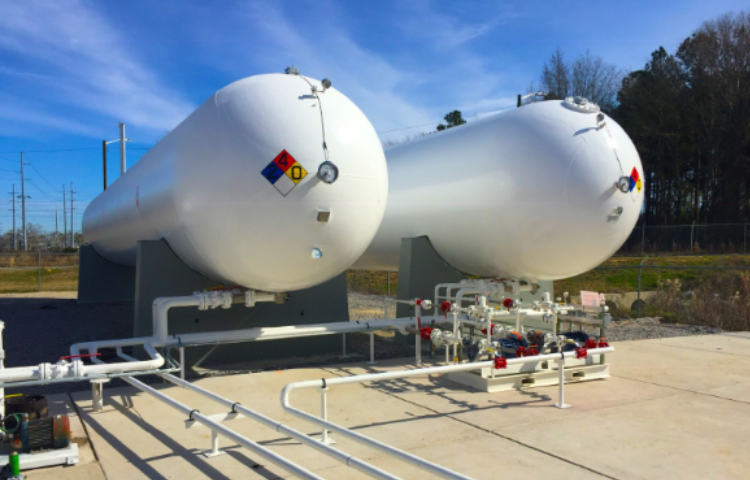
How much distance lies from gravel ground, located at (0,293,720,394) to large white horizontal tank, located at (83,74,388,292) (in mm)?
2022

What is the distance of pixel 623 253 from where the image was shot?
3212 cm

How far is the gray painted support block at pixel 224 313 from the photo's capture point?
727 cm

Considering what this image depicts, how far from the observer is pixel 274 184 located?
587 cm

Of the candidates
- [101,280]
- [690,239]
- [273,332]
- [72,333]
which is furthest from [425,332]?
[690,239]

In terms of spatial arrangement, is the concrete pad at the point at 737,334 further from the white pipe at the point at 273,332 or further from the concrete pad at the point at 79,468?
the concrete pad at the point at 79,468

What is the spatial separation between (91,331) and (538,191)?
29.4 feet

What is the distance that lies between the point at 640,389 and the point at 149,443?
499cm

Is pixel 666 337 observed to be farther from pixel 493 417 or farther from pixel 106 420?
pixel 106 420

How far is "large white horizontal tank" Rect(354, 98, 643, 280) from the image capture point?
6.99 metres

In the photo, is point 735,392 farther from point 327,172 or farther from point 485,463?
point 327,172

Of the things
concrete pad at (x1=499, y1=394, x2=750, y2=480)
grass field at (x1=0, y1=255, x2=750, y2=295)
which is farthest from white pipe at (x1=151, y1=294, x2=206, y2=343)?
grass field at (x1=0, y1=255, x2=750, y2=295)

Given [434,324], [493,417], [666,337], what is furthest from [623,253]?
[493,417]

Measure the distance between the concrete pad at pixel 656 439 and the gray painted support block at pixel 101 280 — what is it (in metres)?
13.4

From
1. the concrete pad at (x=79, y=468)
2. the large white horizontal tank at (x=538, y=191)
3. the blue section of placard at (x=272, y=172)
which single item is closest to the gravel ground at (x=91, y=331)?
the concrete pad at (x=79, y=468)
